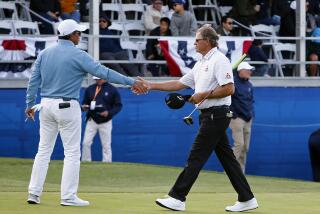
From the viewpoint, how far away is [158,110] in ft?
72.1

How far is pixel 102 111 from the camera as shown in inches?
825

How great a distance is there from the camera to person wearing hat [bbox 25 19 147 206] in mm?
12094

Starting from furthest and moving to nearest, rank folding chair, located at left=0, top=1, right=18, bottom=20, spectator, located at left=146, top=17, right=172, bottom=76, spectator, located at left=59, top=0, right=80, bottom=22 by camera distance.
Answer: spectator, located at left=59, top=0, right=80, bottom=22 → folding chair, located at left=0, top=1, right=18, bottom=20 → spectator, located at left=146, top=17, right=172, bottom=76

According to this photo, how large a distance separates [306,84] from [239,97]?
10.1 ft

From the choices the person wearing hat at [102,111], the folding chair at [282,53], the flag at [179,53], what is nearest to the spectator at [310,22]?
the folding chair at [282,53]

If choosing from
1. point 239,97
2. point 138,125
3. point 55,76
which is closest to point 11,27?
point 138,125

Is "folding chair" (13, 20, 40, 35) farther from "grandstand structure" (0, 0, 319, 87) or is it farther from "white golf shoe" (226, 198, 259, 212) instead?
"white golf shoe" (226, 198, 259, 212)

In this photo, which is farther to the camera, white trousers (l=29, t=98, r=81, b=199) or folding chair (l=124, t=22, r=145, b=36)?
folding chair (l=124, t=22, r=145, b=36)

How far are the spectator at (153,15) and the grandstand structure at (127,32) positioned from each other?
31cm

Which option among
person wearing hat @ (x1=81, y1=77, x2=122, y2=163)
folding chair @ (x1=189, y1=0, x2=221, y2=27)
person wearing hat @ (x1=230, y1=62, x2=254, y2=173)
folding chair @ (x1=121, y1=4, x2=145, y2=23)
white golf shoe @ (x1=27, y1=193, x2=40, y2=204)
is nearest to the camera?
white golf shoe @ (x1=27, y1=193, x2=40, y2=204)

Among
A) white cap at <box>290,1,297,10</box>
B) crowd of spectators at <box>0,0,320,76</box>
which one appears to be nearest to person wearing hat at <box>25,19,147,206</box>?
crowd of spectators at <box>0,0,320,76</box>

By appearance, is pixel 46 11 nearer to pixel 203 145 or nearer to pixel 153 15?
pixel 153 15

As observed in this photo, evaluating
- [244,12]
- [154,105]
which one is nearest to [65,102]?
[154,105]

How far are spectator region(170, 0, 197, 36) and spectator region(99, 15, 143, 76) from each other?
1.25 metres
